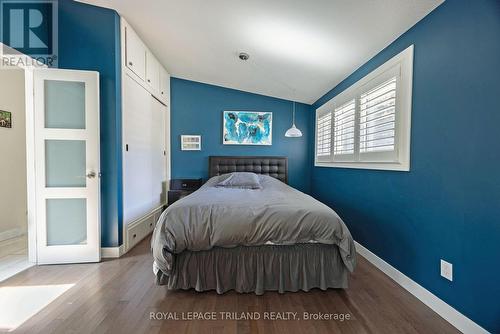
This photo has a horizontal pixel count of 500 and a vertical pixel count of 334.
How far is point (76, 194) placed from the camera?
244cm

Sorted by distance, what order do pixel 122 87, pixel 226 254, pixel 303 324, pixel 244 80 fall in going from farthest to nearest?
1. pixel 244 80
2. pixel 122 87
3. pixel 226 254
4. pixel 303 324

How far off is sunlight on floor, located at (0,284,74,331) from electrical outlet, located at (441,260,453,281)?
10.1ft

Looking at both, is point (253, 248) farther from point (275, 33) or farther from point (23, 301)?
point (275, 33)

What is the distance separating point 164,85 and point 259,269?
356 centimetres

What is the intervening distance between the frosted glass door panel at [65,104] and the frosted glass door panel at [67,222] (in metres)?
0.86

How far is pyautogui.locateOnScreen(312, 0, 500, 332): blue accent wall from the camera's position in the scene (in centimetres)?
135

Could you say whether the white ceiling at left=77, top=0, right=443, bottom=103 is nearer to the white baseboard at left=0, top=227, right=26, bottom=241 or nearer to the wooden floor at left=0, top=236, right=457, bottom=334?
the wooden floor at left=0, top=236, right=457, bottom=334

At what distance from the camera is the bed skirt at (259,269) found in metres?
1.87

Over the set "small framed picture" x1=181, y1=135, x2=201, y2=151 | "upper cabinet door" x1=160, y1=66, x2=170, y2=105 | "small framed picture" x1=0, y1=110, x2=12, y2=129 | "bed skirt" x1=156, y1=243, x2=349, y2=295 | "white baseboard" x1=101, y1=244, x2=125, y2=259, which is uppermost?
"upper cabinet door" x1=160, y1=66, x2=170, y2=105

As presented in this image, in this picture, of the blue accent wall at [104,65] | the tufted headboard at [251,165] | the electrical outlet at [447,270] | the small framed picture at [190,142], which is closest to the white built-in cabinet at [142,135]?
the blue accent wall at [104,65]

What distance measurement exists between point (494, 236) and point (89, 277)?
128 inches

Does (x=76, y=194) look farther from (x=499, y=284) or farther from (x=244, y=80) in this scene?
(x=499, y=284)

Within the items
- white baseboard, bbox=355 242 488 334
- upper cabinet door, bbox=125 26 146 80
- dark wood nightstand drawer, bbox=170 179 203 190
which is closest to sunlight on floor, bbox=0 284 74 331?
dark wood nightstand drawer, bbox=170 179 203 190

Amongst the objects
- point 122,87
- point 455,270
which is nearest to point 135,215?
point 122,87
